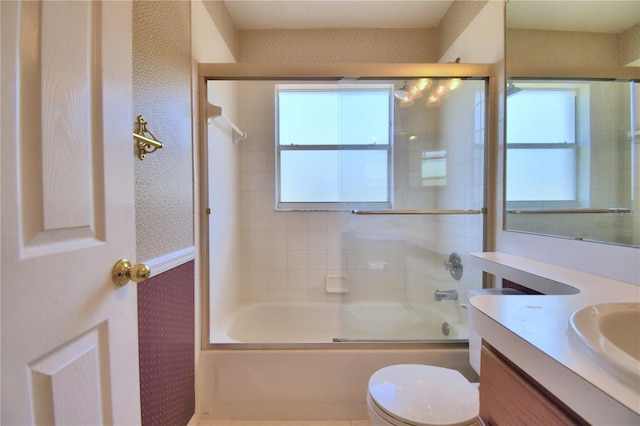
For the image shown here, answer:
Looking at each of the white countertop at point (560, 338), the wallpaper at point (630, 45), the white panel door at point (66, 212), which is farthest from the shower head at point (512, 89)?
the white panel door at point (66, 212)

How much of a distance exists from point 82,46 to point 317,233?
1813 millimetres

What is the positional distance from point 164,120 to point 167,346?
92 centimetres

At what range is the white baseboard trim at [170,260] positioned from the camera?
3.15 feet

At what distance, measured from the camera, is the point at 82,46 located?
53 centimetres

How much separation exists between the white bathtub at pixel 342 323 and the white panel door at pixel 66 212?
3.22ft

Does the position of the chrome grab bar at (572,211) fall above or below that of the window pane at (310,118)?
below

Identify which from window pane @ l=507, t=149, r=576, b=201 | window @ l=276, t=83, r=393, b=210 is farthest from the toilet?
window @ l=276, t=83, r=393, b=210

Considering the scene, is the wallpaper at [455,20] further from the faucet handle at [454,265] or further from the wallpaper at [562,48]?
the faucet handle at [454,265]

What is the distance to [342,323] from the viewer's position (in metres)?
1.76

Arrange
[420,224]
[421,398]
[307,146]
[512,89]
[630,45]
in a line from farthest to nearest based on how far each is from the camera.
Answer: [307,146]
[420,224]
[512,89]
[421,398]
[630,45]

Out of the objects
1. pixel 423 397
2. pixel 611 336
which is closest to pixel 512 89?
pixel 611 336

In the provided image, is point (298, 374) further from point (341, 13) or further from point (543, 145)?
point (341, 13)

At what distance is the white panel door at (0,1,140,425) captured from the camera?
0.40m

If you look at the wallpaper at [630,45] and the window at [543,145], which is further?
the window at [543,145]
